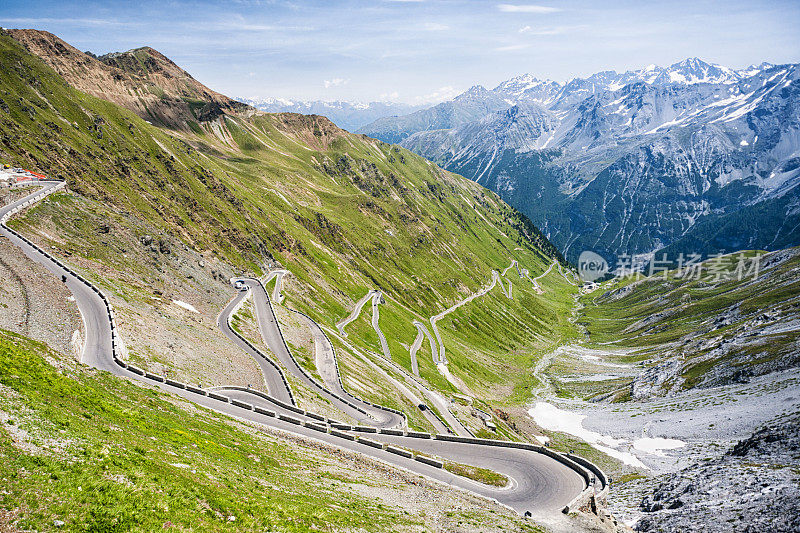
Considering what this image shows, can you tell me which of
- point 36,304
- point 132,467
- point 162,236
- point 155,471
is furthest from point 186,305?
point 132,467

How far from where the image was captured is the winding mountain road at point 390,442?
4406cm

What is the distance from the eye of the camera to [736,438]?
258 feet

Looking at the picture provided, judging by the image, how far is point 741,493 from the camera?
49.6m

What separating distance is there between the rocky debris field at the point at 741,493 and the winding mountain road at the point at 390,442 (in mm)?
13683

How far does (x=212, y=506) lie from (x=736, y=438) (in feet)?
303

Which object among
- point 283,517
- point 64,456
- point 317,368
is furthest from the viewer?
point 317,368

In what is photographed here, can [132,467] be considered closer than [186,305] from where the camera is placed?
Yes

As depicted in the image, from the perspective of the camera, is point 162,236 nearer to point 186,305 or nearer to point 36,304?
point 186,305

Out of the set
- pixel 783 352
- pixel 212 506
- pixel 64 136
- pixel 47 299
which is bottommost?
pixel 47 299

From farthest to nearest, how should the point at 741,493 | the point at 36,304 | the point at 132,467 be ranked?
the point at 36,304 → the point at 741,493 → the point at 132,467

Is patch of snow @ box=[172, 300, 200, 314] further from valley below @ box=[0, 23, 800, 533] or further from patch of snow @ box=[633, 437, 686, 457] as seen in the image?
patch of snow @ box=[633, 437, 686, 457]

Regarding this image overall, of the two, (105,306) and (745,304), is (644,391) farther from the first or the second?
(105,306)

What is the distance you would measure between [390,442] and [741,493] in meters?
41.1

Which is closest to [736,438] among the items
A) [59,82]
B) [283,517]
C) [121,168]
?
[283,517]
